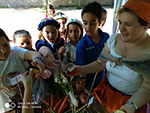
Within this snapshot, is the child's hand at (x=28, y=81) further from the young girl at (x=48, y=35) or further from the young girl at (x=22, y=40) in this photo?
the young girl at (x=22, y=40)

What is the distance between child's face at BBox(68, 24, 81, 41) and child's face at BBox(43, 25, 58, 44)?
0.23 m

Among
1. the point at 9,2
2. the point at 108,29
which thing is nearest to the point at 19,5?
the point at 9,2

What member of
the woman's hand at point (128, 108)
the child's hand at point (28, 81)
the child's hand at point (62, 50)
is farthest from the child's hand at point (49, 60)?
the woman's hand at point (128, 108)

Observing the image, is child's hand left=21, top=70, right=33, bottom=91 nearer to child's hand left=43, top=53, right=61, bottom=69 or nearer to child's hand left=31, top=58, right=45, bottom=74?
child's hand left=31, top=58, right=45, bottom=74

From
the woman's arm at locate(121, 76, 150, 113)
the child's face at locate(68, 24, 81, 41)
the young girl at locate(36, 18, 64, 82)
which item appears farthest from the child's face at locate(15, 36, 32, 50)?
the woman's arm at locate(121, 76, 150, 113)

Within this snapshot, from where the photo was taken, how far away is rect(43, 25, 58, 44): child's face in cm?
168

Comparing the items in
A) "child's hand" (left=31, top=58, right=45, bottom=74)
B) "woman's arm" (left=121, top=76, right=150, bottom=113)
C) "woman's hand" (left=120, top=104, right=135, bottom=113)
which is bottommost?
"woman's hand" (left=120, top=104, right=135, bottom=113)

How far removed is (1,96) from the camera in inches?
54.1

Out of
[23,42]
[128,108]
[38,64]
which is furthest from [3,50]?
[128,108]

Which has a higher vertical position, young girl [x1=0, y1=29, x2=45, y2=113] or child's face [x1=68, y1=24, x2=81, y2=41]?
child's face [x1=68, y1=24, x2=81, y2=41]

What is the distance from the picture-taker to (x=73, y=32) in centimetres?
177

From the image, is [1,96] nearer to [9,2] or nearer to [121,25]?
[121,25]

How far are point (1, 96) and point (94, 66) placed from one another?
1.21m

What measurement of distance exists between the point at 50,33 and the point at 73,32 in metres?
0.37
